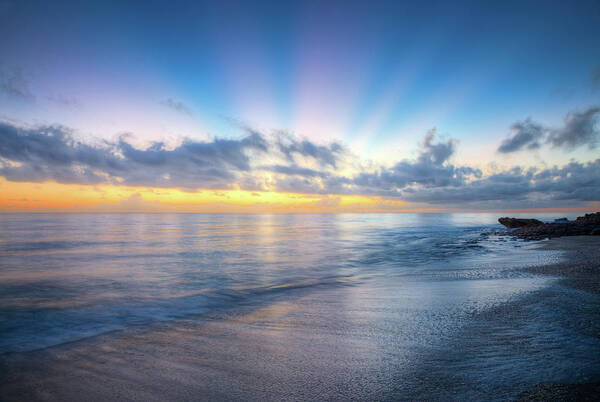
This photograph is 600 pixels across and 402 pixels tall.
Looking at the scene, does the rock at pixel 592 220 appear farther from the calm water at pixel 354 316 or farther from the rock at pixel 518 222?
the calm water at pixel 354 316

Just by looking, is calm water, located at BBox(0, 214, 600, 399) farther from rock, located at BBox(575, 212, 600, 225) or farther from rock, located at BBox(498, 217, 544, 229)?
rock, located at BBox(498, 217, 544, 229)

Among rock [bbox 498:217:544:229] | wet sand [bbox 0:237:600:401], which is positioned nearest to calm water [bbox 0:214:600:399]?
wet sand [bbox 0:237:600:401]

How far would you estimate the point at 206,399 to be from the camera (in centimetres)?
402

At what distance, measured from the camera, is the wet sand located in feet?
13.5

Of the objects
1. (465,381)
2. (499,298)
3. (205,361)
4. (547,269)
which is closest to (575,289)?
(499,298)

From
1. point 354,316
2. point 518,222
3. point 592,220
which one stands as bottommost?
point 354,316

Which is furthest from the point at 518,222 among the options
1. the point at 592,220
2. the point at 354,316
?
the point at 354,316

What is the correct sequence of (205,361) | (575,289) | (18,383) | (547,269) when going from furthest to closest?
1. (547,269)
2. (575,289)
3. (205,361)
4. (18,383)

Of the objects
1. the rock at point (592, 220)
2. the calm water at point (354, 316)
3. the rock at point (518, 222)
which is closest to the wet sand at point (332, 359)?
the calm water at point (354, 316)

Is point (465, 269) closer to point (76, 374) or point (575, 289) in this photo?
point (575, 289)

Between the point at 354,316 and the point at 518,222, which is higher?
the point at 518,222

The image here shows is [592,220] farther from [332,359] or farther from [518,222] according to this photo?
[332,359]

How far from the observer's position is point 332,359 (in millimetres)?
5066

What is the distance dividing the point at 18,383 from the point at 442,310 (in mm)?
8352
